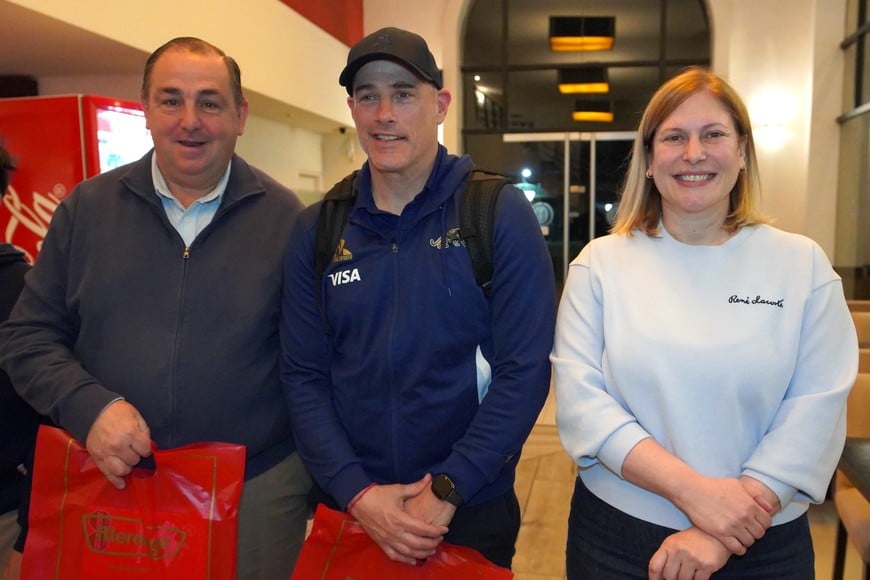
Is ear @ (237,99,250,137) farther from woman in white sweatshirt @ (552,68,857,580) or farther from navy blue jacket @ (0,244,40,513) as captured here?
woman in white sweatshirt @ (552,68,857,580)

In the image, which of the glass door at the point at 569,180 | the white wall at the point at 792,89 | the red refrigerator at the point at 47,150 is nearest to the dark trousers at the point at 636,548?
the red refrigerator at the point at 47,150

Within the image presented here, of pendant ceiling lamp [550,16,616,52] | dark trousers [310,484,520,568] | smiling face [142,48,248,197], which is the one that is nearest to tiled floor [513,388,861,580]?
dark trousers [310,484,520,568]

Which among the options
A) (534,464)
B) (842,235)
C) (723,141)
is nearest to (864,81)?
(842,235)

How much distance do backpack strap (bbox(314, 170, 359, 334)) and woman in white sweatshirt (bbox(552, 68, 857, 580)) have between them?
1.72 feet

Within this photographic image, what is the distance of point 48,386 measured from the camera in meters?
1.54

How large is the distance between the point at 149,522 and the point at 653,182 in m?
1.32

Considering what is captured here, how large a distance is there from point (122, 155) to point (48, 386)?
2.43 meters

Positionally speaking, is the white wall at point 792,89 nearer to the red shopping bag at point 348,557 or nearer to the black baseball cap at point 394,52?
the black baseball cap at point 394,52

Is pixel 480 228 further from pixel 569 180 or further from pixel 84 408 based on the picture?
pixel 569 180

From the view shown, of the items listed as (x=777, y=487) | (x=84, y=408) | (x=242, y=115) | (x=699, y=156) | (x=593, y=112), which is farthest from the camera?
(x=593, y=112)

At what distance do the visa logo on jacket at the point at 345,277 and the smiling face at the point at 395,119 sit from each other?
0.23 meters

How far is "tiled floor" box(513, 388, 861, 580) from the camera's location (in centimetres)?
302

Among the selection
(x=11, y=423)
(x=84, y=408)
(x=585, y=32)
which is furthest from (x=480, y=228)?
(x=585, y=32)

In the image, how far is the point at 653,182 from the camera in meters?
1.53
